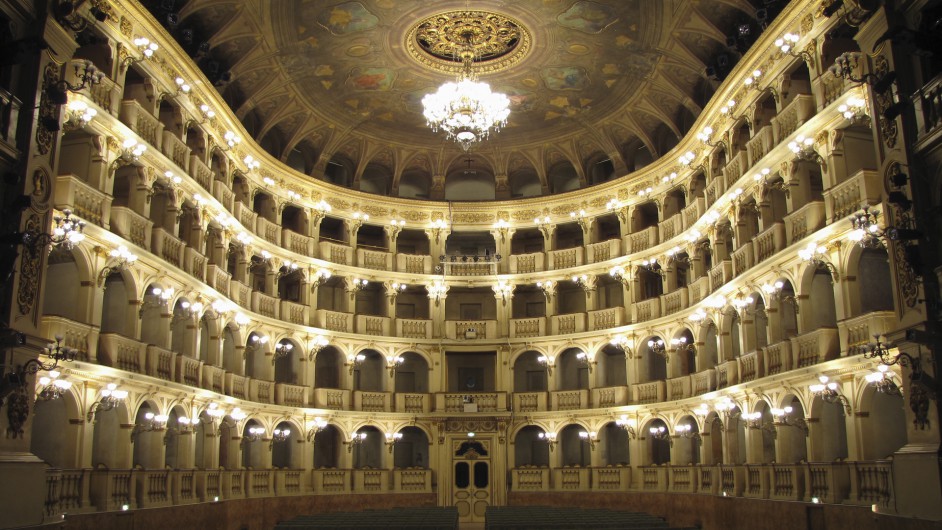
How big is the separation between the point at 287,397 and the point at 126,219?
563 inches

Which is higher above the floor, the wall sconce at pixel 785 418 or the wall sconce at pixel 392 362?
the wall sconce at pixel 392 362

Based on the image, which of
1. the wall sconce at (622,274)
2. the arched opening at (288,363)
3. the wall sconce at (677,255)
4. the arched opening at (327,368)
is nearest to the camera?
the wall sconce at (677,255)

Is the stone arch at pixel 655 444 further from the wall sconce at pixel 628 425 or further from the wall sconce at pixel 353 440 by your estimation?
the wall sconce at pixel 353 440

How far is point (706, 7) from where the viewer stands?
2955 centimetres

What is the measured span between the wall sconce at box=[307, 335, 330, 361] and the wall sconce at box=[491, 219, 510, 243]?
10.6m

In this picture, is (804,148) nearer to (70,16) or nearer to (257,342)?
(70,16)

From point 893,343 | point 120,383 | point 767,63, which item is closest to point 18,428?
point 120,383

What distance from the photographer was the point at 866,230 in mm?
18594

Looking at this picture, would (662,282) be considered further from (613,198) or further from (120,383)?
(120,383)

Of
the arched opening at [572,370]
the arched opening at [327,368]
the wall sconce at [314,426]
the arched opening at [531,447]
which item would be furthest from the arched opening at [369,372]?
the arched opening at [572,370]

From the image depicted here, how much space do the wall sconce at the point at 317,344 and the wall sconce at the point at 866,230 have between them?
79.7 feet

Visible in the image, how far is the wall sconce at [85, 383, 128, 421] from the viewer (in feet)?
73.2

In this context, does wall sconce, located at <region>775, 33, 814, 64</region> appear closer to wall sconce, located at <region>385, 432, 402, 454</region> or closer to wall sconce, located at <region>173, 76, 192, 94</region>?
wall sconce, located at <region>173, 76, 192, 94</region>

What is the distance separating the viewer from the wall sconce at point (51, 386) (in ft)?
63.6
